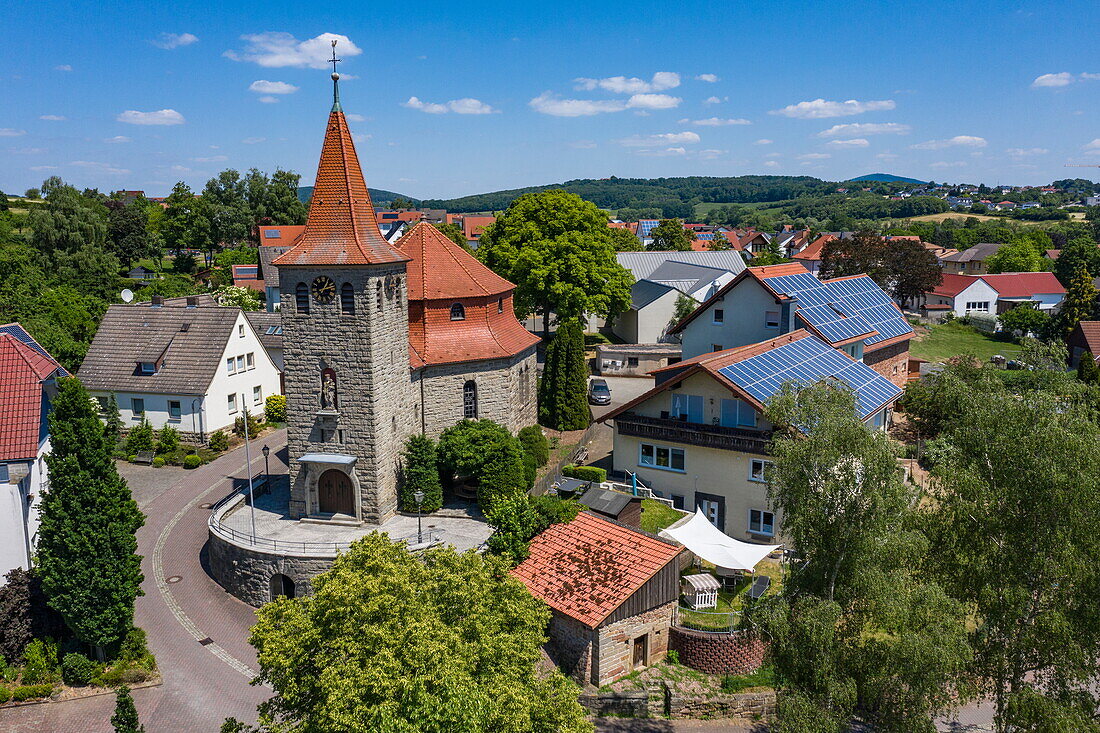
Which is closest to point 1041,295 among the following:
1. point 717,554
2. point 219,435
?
point 717,554

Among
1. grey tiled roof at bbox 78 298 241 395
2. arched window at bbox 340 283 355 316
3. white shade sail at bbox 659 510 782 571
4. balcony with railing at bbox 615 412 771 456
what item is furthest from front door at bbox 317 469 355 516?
grey tiled roof at bbox 78 298 241 395

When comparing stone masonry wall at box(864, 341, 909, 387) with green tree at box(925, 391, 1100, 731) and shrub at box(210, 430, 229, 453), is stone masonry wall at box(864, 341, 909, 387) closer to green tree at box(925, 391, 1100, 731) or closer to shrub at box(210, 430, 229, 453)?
green tree at box(925, 391, 1100, 731)

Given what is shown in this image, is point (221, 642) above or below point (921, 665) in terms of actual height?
below

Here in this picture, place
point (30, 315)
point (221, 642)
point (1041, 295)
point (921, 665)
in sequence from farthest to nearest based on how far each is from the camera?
1. point (1041, 295)
2. point (30, 315)
3. point (221, 642)
4. point (921, 665)

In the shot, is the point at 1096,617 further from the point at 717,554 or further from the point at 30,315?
the point at 30,315

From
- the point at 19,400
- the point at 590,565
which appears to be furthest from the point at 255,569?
the point at 590,565
